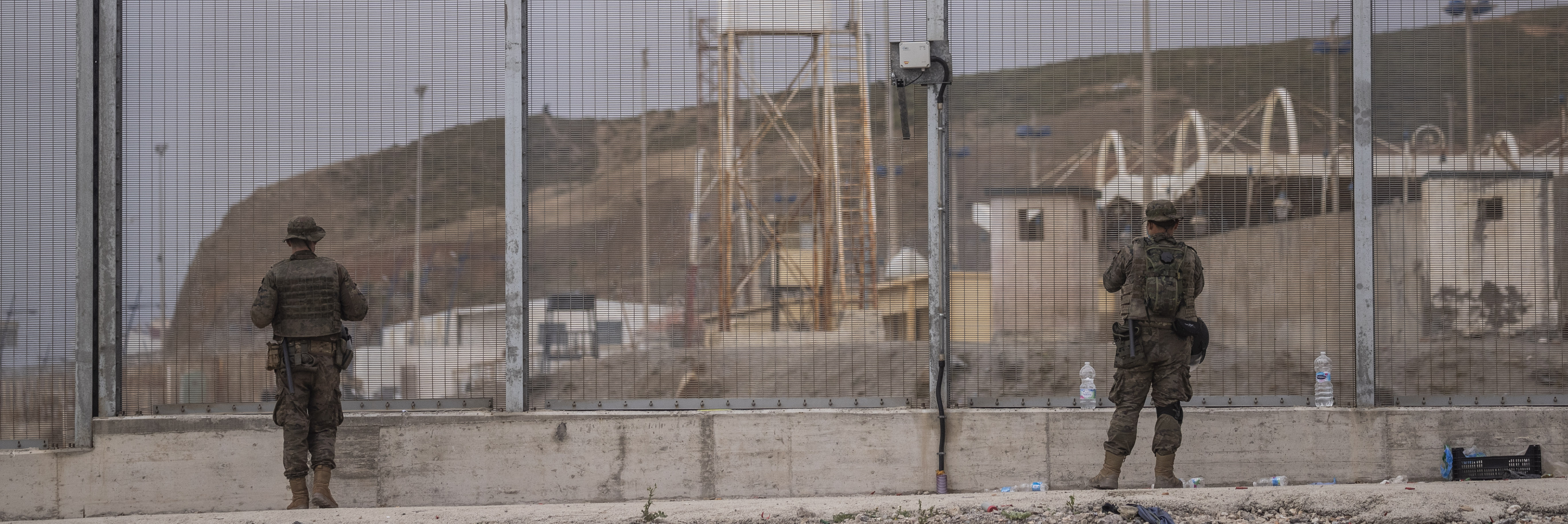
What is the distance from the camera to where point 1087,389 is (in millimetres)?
6738

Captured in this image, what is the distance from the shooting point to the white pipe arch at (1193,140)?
681cm

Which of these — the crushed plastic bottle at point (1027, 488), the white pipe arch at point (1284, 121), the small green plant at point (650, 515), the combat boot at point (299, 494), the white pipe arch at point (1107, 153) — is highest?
the white pipe arch at point (1284, 121)

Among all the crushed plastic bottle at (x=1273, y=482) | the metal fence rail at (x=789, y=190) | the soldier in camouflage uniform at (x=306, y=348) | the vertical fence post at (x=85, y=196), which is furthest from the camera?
the metal fence rail at (x=789, y=190)

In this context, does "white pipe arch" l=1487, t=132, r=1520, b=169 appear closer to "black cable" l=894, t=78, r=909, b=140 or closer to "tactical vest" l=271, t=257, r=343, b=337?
"black cable" l=894, t=78, r=909, b=140

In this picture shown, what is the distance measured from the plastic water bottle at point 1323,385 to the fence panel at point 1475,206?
31 cm

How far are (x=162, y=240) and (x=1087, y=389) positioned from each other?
551 cm

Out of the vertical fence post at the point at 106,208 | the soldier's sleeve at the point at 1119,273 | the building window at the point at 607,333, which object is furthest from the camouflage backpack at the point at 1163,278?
the vertical fence post at the point at 106,208

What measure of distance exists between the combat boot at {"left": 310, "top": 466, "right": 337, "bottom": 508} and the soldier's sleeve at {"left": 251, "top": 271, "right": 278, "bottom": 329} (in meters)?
0.80

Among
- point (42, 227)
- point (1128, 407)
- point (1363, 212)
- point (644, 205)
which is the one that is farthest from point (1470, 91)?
point (42, 227)

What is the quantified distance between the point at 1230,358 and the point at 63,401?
6813 mm

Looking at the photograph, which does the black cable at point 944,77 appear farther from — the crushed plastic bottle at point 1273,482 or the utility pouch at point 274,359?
the utility pouch at point 274,359

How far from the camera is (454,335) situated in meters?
6.83

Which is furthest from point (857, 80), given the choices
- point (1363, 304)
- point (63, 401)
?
point (63, 401)

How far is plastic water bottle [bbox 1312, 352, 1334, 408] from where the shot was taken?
22.2 ft
